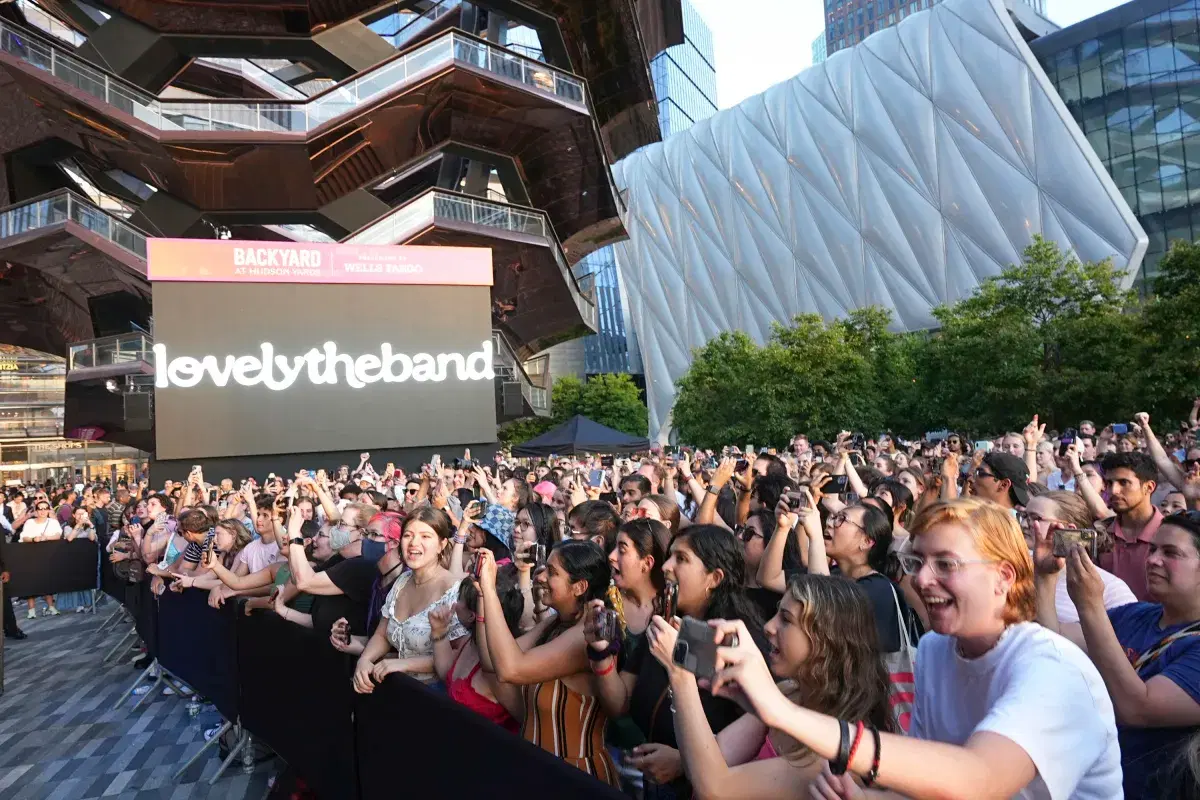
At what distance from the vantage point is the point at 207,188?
2456 cm

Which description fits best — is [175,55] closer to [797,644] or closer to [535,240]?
[535,240]

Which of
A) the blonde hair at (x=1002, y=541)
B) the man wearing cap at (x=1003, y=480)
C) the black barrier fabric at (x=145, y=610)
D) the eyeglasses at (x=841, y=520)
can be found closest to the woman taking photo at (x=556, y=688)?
the blonde hair at (x=1002, y=541)

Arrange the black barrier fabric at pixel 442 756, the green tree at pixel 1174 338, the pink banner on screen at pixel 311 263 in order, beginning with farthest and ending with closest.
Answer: the green tree at pixel 1174 338
the pink banner on screen at pixel 311 263
the black barrier fabric at pixel 442 756

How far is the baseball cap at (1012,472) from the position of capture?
18.2 feet

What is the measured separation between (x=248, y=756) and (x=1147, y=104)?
51683 millimetres

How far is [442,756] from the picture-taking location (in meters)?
3.30

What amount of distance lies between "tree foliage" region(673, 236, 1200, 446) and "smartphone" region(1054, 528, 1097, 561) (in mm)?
22497

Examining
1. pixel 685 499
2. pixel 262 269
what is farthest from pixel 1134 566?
pixel 262 269

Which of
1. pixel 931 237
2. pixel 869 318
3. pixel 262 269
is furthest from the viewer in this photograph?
pixel 931 237

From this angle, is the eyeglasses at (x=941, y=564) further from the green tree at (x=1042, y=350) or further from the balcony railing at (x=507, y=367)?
the green tree at (x=1042, y=350)

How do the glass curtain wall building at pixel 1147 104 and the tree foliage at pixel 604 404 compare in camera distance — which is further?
the tree foliage at pixel 604 404

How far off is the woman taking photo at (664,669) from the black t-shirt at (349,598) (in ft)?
8.95

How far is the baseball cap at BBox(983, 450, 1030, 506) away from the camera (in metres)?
5.56

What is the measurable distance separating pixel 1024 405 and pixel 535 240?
1700cm
